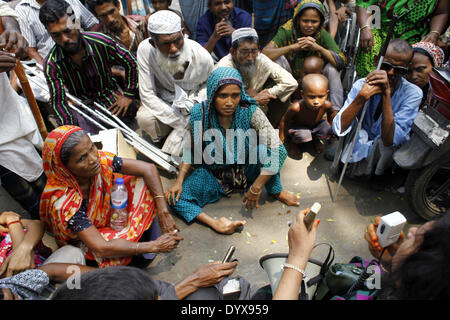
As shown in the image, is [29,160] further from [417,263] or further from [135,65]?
[417,263]

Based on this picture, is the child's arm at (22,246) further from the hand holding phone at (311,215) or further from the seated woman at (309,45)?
the seated woman at (309,45)

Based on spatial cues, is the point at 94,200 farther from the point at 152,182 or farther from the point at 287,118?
the point at 287,118

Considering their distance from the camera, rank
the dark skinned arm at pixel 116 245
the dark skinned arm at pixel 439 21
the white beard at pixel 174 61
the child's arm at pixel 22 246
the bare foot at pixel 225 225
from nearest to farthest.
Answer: the child's arm at pixel 22 246 < the dark skinned arm at pixel 116 245 < the bare foot at pixel 225 225 < the white beard at pixel 174 61 < the dark skinned arm at pixel 439 21

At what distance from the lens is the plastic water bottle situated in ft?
9.37

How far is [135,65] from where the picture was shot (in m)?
4.25

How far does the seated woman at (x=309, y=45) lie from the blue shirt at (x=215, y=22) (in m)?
0.58

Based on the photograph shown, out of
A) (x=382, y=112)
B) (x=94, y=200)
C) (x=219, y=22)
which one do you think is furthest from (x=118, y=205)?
(x=219, y=22)

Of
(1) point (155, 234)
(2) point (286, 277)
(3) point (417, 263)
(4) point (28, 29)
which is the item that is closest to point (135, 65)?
(4) point (28, 29)

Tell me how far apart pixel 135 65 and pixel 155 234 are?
93.9 inches

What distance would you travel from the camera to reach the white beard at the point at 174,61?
3.89 m

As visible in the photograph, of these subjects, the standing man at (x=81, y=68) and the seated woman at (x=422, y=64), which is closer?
the seated woman at (x=422, y=64)

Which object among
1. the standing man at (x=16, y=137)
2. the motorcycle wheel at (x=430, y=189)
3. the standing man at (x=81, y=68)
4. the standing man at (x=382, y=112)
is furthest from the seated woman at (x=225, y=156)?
the standing man at (x=81, y=68)

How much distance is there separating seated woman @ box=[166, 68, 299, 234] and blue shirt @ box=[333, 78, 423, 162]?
776 mm

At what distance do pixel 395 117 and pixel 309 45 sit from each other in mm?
1724
